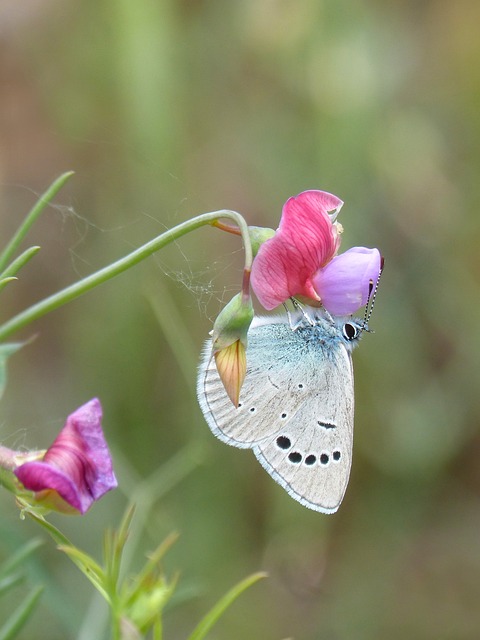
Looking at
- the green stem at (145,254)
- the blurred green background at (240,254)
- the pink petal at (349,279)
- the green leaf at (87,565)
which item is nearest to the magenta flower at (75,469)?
the green leaf at (87,565)

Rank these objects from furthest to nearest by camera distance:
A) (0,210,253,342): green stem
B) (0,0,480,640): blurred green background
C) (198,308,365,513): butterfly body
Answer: (0,0,480,640): blurred green background
(198,308,365,513): butterfly body
(0,210,253,342): green stem

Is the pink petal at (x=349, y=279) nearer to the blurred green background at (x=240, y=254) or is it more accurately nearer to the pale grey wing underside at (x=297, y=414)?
the pale grey wing underside at (x=297, y=414)

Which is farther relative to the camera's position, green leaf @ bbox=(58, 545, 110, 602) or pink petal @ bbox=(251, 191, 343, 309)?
pink petal @ bbox=(251, 191, 343, 309)

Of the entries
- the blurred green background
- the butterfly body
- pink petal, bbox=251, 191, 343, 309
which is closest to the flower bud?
pink petal, bbox=251, 191, 343, 309

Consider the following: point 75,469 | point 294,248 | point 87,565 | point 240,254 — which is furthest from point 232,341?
point 240,254

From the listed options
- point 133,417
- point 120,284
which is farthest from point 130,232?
point 133,417

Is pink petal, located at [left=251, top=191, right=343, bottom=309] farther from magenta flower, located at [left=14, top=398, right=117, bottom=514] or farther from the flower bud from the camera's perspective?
magenta flower, located at [left=14, top=398, right=117, bottom=514]

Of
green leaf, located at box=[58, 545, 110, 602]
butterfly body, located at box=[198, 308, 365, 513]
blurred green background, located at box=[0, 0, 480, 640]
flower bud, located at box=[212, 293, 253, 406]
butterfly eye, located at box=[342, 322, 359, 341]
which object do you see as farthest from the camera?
blurred green background, located at box=[0, 0, 480, 640]
